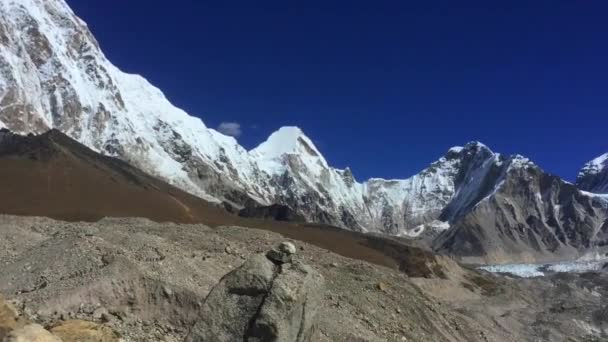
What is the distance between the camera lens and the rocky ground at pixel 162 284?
2911cm

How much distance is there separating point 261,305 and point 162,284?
57.0ft

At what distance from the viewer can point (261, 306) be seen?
16734 mm

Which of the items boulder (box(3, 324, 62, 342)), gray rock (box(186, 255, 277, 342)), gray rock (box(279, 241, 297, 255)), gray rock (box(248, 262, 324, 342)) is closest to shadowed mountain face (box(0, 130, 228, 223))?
gray rock (box(279, 241, 297, 255))

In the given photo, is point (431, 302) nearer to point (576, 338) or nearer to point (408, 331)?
point (408, 331)

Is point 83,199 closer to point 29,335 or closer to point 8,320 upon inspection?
point 8,320

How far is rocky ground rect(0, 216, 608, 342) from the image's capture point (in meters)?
29.1

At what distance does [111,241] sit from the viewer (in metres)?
41.2

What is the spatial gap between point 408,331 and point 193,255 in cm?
1415

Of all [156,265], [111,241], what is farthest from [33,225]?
[156,265]

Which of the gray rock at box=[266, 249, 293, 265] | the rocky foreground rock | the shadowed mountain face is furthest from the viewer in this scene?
the shadowed mountain face

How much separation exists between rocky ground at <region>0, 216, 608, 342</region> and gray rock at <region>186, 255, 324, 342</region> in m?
0.26

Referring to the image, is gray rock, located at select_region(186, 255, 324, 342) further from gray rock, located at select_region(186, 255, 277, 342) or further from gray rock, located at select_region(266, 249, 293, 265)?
gray rock, located at select_region(266, 249, 293, 265)

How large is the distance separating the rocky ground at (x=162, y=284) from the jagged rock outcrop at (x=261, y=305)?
25cm

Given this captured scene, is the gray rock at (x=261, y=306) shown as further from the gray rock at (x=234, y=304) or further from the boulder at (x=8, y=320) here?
the boulder at (x=8, y=320)
